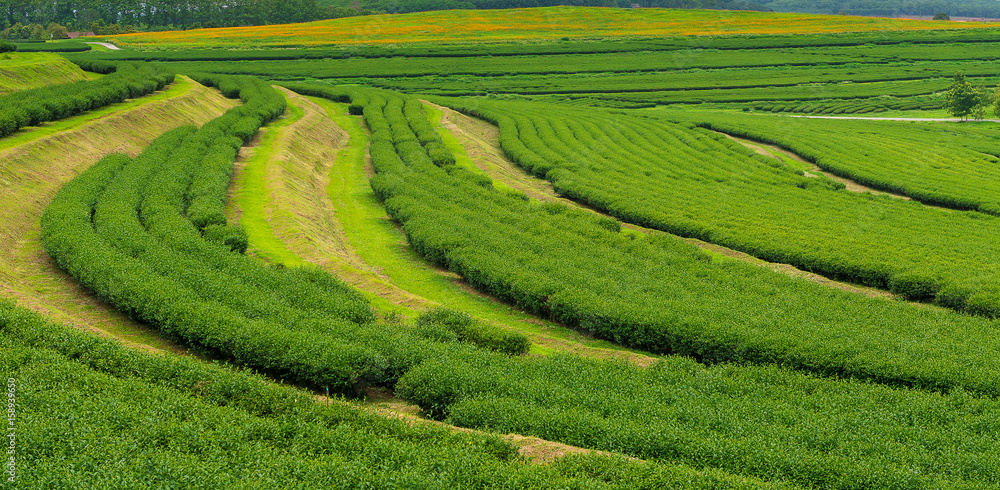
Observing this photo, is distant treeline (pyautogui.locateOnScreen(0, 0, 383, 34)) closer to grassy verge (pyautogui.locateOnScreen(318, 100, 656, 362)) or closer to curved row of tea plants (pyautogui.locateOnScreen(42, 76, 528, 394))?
grassy verge (pyautogui.locateOnScreen(318, 100, 656, 362))

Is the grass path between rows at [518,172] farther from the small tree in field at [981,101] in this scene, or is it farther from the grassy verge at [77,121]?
the small tree in field at [981,101]

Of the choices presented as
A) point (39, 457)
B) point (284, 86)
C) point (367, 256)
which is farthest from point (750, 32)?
point (39, 457)

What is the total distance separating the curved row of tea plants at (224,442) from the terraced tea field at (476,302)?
2.8 inches

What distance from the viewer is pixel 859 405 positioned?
671 inches

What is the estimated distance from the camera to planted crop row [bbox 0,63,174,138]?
37.1 m

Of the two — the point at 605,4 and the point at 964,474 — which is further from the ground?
the point at 605,4

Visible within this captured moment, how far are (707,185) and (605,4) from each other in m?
159

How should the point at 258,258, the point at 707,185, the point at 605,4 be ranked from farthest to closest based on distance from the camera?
the point at 605,4 → the point at 707,185 → the point at 258,258

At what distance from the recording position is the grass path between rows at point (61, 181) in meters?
21.0

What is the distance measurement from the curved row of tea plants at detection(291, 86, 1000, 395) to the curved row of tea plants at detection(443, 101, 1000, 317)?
3795mm

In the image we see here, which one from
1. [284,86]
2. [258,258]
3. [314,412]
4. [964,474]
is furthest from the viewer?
[284,86]

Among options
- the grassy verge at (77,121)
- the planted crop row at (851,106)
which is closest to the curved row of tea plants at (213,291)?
the grassy verge at (77,121)

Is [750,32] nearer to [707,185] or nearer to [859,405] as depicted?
[707,185]

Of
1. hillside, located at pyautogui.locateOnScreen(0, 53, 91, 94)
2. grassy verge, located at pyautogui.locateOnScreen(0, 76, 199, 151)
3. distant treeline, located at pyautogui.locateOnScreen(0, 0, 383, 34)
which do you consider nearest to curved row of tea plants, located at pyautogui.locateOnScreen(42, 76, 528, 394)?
grassy verge, located at pyautogui.locateOnScreen(0, 76, 199, 151)
